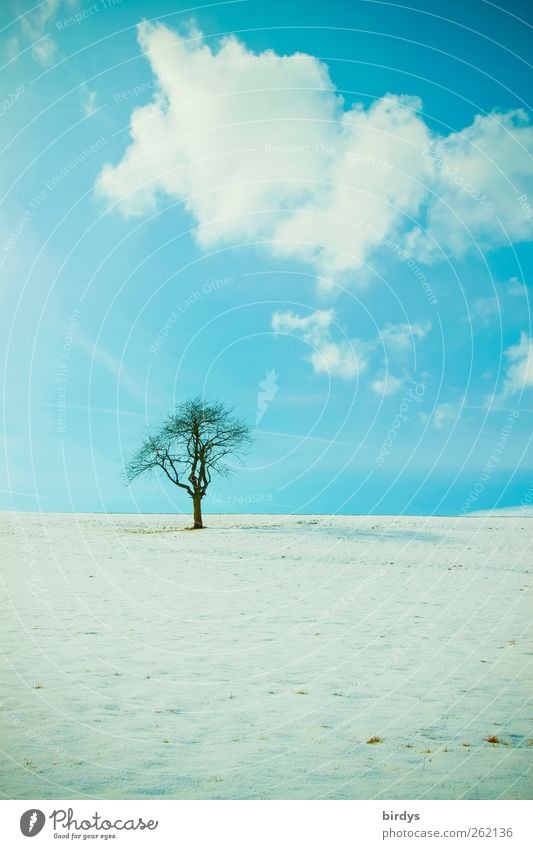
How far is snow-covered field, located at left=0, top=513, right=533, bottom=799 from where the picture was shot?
5941 mm

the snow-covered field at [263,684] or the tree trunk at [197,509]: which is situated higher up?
the tree trunk at [197,509]

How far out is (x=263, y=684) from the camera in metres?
8.98

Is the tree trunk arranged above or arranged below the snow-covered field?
above

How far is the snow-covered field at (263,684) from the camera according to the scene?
594cm

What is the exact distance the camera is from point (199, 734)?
689cm

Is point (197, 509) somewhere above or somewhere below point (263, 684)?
above

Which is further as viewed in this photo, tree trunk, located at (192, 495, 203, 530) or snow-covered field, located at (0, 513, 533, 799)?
tree trunk, located at (192, 495, 203, 530)

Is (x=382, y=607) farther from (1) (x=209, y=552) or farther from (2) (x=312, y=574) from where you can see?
(1) (x=209, y=552)

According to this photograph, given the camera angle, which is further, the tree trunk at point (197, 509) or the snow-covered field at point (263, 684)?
the tree trunk at point (197, 509)

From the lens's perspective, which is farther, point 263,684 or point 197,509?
point 197,509
